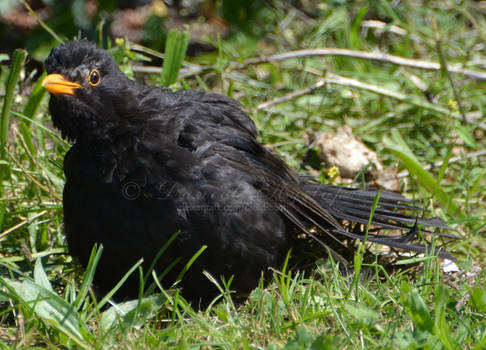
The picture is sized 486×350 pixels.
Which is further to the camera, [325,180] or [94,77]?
[325,180]

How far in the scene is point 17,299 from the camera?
2334 millimetres

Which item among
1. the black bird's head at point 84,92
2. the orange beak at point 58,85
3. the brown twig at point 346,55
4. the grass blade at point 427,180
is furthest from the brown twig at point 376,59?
the orange beak at point 58,85

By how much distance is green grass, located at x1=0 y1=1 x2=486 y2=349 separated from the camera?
2254 mm

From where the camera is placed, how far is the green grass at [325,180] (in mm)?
2254

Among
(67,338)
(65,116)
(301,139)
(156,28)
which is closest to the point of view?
(67,338)

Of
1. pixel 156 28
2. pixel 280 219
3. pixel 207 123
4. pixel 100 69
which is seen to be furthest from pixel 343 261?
pixel 156 28

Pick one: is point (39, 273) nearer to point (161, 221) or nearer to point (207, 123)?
point (161, 221)

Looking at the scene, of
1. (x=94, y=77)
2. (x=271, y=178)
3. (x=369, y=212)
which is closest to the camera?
(x=94, y=77)

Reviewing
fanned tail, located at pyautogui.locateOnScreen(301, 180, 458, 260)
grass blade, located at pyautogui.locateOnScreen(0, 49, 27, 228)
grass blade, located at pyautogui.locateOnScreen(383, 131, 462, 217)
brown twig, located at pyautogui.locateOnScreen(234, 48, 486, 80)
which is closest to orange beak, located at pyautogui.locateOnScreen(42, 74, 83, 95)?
grass blade, located at pyautogui.locateOnScreen(0, 49, 27, 228)

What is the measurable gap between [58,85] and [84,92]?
0.37 feet

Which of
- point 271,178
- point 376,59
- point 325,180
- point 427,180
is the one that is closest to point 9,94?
point 271,178

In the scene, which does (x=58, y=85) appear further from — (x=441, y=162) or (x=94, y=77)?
(x=441, y=162)

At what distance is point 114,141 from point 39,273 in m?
0.62

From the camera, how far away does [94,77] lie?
276cm
